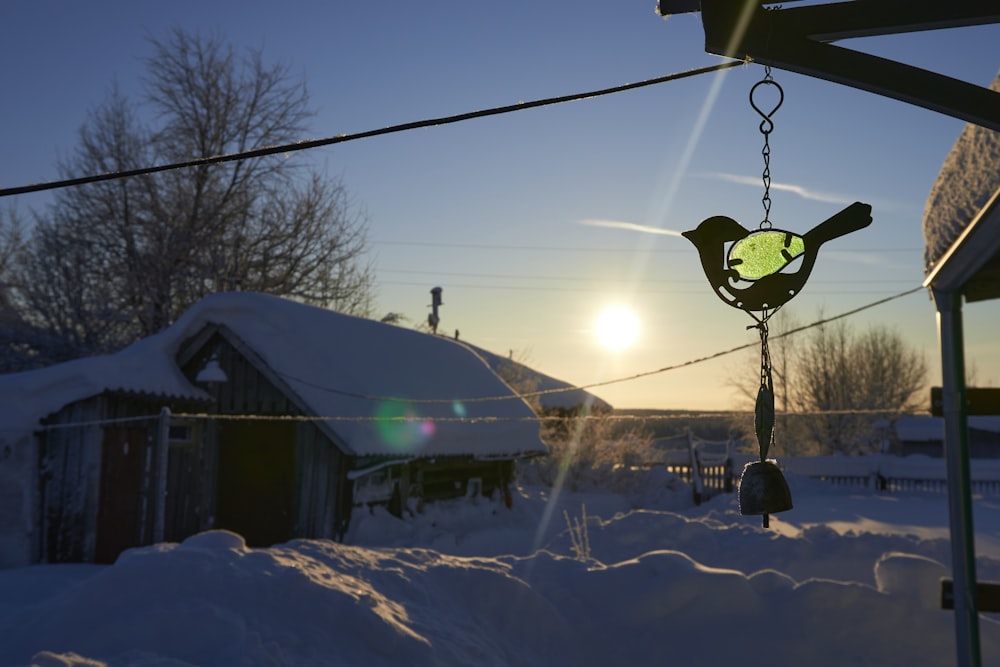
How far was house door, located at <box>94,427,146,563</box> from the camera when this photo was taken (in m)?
12.9

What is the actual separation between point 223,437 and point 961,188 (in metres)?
12.4

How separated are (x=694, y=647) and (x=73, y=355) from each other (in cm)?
2013

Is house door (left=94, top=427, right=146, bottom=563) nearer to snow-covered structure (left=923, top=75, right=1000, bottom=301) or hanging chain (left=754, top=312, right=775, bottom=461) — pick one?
snow-covered structure (left=923, top=75, right=1000, bottom=301)

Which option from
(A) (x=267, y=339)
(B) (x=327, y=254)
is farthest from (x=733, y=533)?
(B) (x=327, y=254)

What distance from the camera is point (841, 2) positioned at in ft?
10.4

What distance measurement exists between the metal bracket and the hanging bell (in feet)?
4.76

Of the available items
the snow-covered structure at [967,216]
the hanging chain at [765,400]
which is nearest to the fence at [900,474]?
the snow-covered structure at [967,216]

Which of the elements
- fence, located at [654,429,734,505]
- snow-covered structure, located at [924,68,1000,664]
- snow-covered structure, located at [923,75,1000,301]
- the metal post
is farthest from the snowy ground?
fence, located at [654,429,734,505]

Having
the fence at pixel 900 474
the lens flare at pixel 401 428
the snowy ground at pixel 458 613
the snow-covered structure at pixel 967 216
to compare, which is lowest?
the snowy ground at pixel 458 613

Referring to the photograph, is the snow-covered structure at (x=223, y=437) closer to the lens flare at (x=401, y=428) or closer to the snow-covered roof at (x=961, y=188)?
the lens flare at (x=401, y=428)

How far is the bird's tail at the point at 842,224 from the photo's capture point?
3.02 metres

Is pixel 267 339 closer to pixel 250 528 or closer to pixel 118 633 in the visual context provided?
pixel 250 528

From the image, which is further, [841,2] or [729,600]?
[729,600]

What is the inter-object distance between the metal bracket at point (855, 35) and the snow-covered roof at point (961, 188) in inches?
44.2
